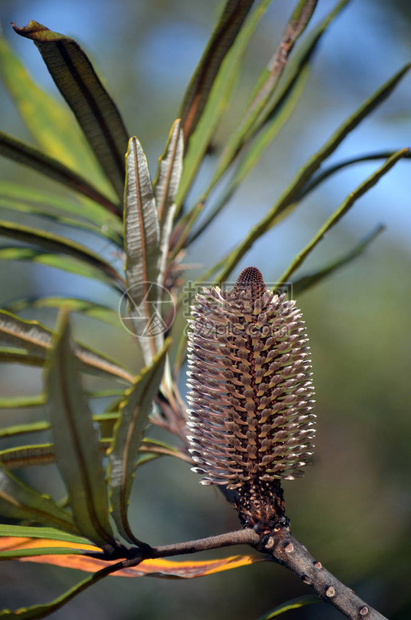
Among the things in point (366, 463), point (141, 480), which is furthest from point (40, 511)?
point (141, 480)

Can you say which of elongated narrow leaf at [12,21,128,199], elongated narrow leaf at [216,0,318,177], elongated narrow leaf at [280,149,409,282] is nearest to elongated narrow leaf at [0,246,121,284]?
elongated narrow leaf at [12,21,128,199]

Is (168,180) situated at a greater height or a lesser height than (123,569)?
greater

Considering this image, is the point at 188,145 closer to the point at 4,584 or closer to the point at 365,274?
the point at 365,274

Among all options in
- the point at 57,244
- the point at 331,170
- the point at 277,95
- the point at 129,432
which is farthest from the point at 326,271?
the point at 129,432

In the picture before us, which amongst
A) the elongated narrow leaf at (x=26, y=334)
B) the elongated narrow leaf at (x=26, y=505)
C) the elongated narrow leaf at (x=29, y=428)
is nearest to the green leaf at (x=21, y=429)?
the elongated narrow leaf at (x=29, y=428)

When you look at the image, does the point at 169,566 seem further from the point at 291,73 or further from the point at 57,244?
the point at 291,73
